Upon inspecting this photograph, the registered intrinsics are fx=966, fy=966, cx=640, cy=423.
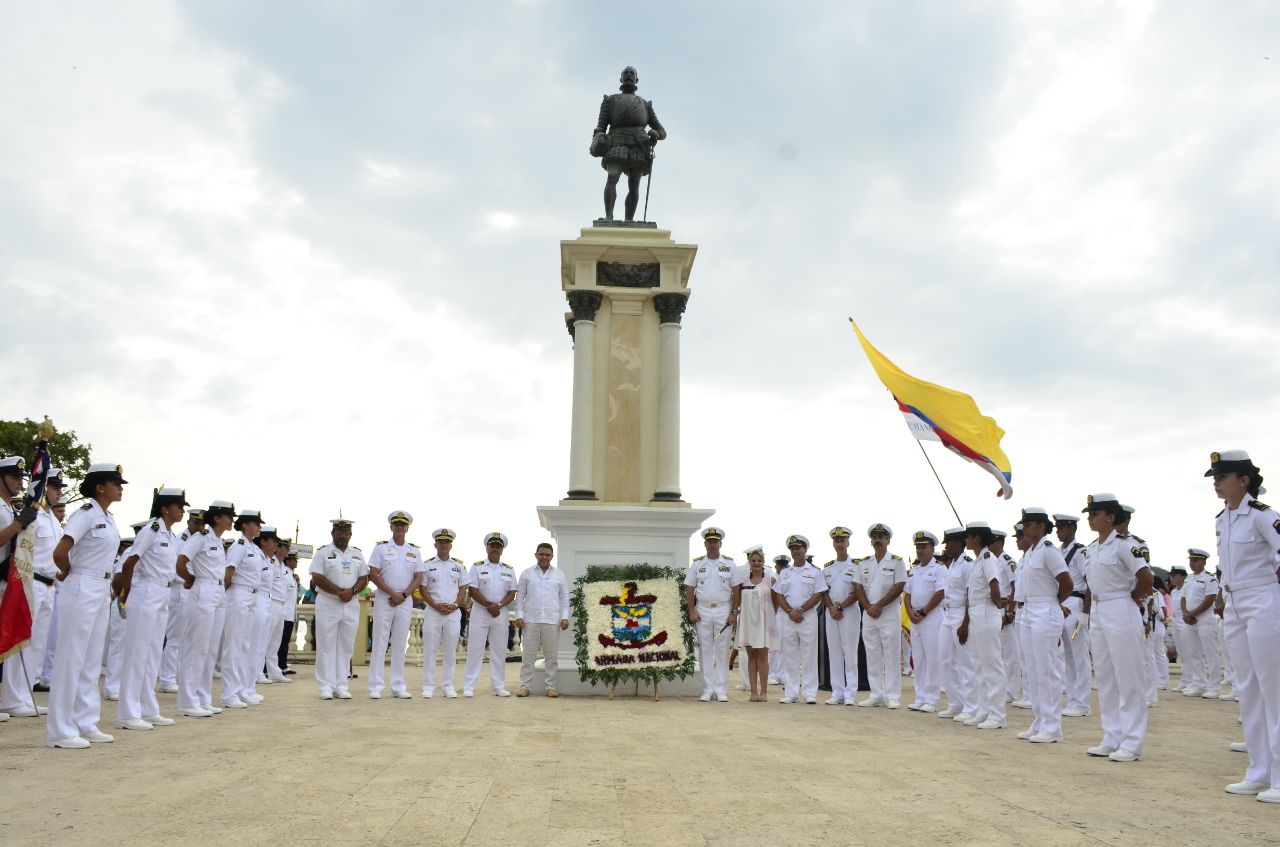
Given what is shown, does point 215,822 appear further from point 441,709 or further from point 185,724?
point 441,709

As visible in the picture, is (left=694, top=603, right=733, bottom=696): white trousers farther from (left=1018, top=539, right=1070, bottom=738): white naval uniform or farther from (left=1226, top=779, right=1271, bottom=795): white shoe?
(left=1226, top=779, right=1271, bottom=795): white shoe

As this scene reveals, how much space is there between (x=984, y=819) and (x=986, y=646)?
18.0ft

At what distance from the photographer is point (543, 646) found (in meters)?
12.6

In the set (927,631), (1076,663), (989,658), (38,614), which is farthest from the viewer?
(1076,663)

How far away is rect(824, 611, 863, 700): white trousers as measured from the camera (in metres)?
12.3

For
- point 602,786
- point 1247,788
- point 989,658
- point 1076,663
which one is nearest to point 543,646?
point 989,658

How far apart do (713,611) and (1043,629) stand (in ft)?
15.4

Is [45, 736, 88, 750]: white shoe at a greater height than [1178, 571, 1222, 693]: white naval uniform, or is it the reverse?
[1178, 571, 1222, 693]: white naval uniform

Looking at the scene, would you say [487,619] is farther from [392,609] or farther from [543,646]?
[392,609]

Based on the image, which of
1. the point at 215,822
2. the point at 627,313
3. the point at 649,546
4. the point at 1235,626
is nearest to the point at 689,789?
the point at 215,822

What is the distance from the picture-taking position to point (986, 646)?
9.85 metres

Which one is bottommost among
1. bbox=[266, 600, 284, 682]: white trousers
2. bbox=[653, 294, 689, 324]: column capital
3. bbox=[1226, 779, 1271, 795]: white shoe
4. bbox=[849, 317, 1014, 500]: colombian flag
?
bbox=[1226, 779, 1271, 795]: white shoe

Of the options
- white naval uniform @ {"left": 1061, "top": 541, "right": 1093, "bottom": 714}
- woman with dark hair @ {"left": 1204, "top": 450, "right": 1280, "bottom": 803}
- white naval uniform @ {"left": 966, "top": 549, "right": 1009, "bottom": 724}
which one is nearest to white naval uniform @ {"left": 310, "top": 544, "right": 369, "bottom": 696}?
white naval uniform @ {"left": 966, "top": 549, "right": 1009, "bottom": 724}

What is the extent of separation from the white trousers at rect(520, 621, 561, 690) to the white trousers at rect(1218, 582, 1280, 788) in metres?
8.02
